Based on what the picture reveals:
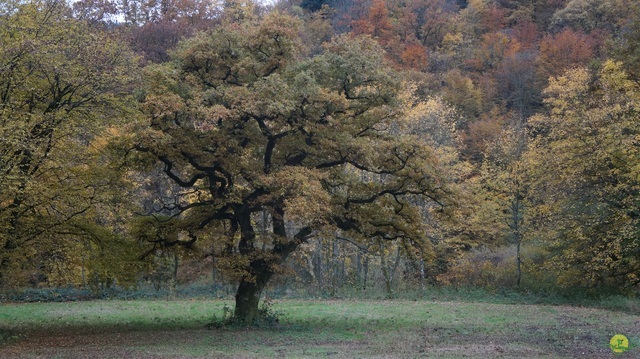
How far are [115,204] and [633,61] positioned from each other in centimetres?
2728

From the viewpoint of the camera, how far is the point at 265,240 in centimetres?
1877

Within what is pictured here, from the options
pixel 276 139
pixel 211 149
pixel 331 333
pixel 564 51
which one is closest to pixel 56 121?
pixel 211 149

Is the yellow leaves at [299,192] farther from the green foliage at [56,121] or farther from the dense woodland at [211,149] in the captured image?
the green foliage at [56,121]

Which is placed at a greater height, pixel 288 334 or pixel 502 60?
pixel 502 60

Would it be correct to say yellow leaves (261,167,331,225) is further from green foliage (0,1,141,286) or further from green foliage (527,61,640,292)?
green foliage (527,61,640,292)

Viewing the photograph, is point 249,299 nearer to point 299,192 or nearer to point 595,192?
point 299,192

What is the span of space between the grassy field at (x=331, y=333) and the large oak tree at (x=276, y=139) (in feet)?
8.40

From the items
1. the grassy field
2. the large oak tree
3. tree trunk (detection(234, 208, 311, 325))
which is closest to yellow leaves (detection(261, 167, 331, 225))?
the large oak tree

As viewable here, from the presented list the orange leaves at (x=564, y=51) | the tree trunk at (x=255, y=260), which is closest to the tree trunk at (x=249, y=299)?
the tree trunk at (x=255, y=260)

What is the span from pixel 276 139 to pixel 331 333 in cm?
632

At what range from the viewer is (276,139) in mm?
18906

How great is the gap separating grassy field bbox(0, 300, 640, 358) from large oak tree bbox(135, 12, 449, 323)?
8.40 feet

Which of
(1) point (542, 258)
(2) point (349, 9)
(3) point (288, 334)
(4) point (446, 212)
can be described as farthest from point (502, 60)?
(3) point (288, 334)

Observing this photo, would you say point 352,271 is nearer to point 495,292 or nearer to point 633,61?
point 495,292
